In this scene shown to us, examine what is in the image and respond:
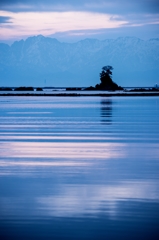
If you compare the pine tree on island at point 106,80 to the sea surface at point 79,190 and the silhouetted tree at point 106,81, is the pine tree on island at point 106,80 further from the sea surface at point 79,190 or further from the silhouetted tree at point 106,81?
the sea surface at point 79,190

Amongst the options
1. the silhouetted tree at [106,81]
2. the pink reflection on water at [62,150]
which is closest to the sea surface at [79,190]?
the pink reflection on water at [62,150]

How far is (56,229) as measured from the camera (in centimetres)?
675

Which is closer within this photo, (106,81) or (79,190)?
(79,190)

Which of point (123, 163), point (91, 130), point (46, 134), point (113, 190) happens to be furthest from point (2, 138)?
point (113, 190)

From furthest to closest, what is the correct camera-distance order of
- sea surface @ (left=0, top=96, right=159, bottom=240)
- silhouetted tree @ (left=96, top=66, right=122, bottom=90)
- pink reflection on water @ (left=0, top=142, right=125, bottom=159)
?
silhouetted tree @ (left=96, top=66, right=122, bottom=90) < pink reflection on water @ (left=0, top=142, right=125, bottom=159) < sea surface @ (left=0, top=96, right=159, bottom=240)

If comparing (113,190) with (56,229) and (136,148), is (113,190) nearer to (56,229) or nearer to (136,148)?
(56,229)

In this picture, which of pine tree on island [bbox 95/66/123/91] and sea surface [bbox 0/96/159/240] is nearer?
sea surface [bbox 0/96/159/240]

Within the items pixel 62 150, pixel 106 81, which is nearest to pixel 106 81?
pixel 106 81

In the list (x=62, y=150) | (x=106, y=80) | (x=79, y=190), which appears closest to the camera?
(x=79, y=190)

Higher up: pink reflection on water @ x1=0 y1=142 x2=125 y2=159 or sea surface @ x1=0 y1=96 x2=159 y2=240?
pink reflection on water @ x1=0 y1=142 x2=125 y2=159

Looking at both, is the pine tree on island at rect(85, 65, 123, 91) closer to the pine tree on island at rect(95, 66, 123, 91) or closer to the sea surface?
the pine tree on island at rect(95, 66, 123, 91)

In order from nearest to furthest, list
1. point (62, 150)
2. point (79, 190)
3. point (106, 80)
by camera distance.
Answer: point (79, 190) → point (62, 150) → point (106, 80)

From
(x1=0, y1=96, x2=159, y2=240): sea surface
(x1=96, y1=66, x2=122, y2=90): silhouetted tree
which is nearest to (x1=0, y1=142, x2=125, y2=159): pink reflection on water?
(x1=0, y1=96, x2=159, y2=240): sea surface

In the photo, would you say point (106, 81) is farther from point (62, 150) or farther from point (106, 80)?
point (62, 150)
